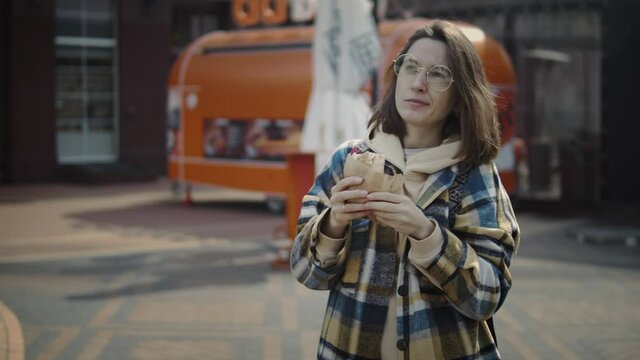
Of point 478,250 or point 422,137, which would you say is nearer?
point 478,250

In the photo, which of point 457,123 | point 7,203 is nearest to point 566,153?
point 7,203

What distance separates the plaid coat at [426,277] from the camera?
108 inches

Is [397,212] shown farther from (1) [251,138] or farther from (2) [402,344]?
(1) [251,138]

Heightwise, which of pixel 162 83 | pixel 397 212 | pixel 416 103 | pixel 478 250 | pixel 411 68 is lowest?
pixel 478 250

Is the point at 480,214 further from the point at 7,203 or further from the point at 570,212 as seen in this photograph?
the point at 7,203

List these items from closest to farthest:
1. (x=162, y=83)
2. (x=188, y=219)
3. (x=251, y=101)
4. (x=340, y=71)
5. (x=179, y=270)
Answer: (x=179, y=270) → (x=340, y=71) → (x=188, y=219) → (x=251, y=101) → (x=162, y=83)

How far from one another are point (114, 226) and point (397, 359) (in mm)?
12259

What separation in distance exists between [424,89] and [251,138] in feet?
44.4

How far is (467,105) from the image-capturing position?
2.87 meters

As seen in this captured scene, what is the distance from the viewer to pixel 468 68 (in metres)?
2.87

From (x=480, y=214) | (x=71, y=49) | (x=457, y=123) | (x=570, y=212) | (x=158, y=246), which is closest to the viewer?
(x=480, y=214)

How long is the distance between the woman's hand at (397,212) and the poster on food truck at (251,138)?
42.1ft

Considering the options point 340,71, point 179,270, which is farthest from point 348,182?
point 340,71

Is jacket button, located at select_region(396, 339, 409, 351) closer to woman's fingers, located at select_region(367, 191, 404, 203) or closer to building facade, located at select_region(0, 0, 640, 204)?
woman's fingers, located at select_region(367, 191, 404, 203)
